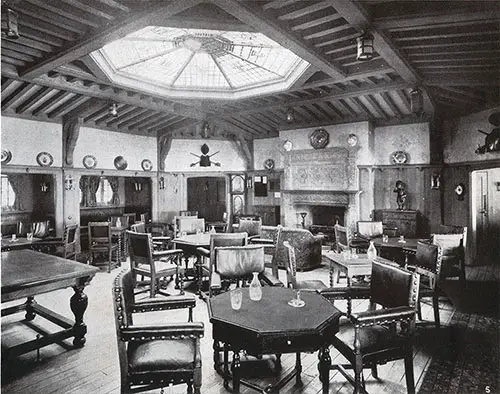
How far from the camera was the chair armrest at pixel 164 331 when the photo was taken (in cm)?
236

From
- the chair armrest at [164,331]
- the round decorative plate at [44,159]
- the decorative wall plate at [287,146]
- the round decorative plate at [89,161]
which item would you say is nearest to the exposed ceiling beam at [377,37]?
the chair armrest at [164,331]

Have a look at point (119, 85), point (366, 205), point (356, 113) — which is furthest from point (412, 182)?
point (119, 85)

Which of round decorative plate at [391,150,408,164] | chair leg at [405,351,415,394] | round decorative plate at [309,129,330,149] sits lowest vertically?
chair leg at [405,351,415,394]

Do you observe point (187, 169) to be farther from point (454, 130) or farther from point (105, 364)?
point (105, 364)

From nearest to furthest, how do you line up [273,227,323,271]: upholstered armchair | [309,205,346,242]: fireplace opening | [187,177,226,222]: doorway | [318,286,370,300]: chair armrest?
[318,286,370,300]: chair armrest < [273,227,323,271]: upholstered armchair < [309,205,346,242]: fireplace opening < [187,177,226,222]: doorway

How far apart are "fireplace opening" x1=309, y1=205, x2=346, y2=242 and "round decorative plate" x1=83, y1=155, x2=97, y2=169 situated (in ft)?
20.5

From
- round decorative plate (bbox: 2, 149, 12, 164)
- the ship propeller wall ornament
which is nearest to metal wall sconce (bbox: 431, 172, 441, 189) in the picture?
the ship propeller wall ornament

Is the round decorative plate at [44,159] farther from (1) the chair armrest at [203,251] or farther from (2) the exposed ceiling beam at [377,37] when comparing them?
(2) the exposed ceiling beam at [377,37]

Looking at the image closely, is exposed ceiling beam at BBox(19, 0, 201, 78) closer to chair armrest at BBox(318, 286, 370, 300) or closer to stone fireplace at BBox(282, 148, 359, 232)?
chair armrest at BBox(318, 286, 370, 300)

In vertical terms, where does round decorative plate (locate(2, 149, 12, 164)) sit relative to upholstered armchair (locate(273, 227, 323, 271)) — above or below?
above

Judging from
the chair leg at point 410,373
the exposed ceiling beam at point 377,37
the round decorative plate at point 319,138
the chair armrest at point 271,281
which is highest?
the exposed ceiling beam at point 377,37

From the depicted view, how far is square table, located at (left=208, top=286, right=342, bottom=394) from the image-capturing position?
230 centimetres

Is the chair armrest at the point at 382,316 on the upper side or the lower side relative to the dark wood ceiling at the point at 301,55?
lower

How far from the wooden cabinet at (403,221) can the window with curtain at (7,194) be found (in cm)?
1012
